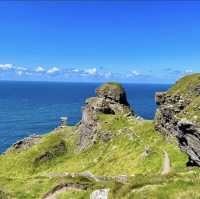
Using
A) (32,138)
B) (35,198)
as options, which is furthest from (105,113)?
(35,198)

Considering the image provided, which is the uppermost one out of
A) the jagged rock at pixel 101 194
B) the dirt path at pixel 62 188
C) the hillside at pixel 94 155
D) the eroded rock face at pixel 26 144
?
the jagged rock at pixel 101 194

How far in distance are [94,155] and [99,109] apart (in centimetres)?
1670

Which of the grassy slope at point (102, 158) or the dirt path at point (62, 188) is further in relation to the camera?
the grassy slope at point (102, 158)

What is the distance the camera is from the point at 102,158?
94.6 metres

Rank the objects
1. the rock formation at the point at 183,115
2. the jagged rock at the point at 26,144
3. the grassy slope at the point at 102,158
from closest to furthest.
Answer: the rock formation at the point at 183,115 → the grassy slope at the point at 102,158 → the jagged rock at the point at 26,144

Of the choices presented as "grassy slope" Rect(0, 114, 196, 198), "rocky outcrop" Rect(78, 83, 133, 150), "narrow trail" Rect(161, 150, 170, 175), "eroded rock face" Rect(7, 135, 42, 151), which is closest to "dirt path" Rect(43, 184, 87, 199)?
"grassy slope" Rect(0, 114, 196, 198)

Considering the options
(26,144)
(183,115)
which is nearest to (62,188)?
(183,115)

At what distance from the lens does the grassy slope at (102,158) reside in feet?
200

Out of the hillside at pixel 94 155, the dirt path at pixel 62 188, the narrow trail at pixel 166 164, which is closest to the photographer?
the dirt path at pixel 62 188

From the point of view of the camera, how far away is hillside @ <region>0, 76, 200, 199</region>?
1873 inches

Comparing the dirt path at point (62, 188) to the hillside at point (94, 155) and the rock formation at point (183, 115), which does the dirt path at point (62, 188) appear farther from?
the rock formation at point (183, 115)

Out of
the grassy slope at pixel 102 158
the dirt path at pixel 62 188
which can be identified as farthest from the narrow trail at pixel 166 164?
the dirt path at pixel 62 188

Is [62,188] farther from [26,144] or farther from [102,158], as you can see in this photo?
[26,144]

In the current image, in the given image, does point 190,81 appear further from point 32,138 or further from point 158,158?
point 32,138
